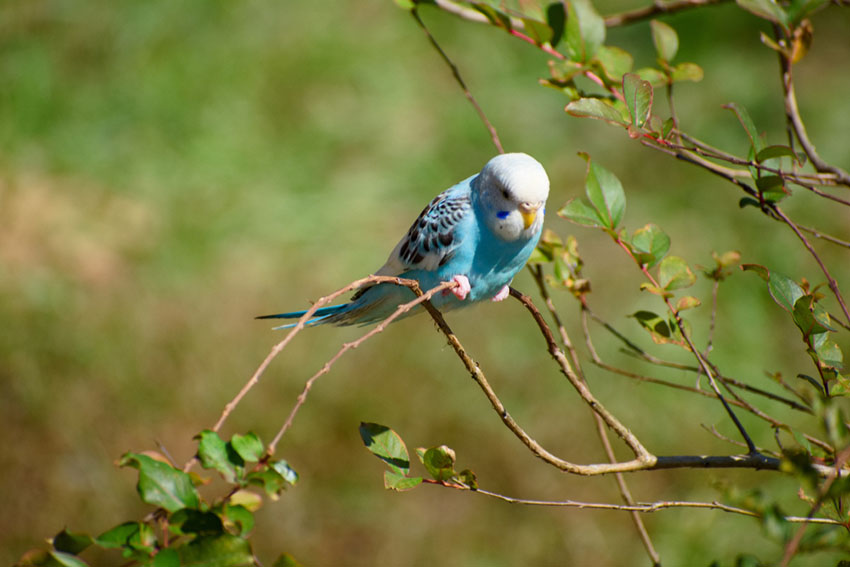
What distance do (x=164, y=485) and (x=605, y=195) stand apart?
990mm

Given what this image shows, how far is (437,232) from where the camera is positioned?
188cm

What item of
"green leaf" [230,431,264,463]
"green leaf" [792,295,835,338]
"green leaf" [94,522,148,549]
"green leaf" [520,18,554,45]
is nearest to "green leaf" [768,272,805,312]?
"green leaf" [792,295,835,338]

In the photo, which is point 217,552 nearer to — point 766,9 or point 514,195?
point 514,195

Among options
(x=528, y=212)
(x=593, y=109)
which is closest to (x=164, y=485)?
(x=593, y=109)

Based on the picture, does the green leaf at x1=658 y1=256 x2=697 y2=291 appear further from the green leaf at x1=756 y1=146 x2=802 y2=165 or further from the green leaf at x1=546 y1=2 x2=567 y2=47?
the green leaf at x1=546 y1=2 x2=567 y2=47

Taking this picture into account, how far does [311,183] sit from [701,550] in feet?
9.59

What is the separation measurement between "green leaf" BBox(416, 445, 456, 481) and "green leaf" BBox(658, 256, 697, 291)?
0.59 meters

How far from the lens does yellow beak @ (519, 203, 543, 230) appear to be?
1717 millimetres

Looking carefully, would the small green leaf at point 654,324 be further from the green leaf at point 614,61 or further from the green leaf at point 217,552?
the green leaf at point 217,552

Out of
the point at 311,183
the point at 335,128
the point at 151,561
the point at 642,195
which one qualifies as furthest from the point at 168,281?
the point at 151,561

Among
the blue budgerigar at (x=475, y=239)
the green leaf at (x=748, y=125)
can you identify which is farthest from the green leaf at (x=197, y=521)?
the green leaf at (x=748, y=125)

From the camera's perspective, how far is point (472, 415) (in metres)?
3.89

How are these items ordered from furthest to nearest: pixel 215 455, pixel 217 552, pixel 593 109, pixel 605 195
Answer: pixel 605 195
pixel 593 109
pixel 215 455
pixel 217 552

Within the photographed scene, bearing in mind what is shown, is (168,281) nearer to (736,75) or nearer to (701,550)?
(701,550)
